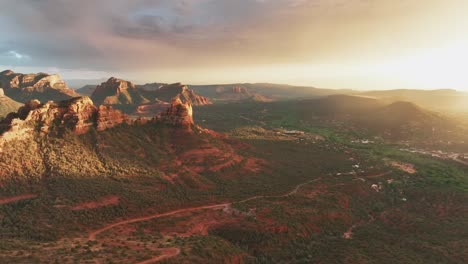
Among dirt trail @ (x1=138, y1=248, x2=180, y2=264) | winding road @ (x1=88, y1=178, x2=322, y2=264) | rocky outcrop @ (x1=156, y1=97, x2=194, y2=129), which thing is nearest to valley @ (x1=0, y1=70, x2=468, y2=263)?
dirt trail @ (x1=138, y1=248, x2=180, y2=264)

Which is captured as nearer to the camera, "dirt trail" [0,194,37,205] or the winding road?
the winding road

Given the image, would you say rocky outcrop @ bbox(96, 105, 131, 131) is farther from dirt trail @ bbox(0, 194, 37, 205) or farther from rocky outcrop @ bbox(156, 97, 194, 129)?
dirt trail @ bbox(0, 194, 37, 205)

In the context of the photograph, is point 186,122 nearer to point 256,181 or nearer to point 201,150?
point 201,150

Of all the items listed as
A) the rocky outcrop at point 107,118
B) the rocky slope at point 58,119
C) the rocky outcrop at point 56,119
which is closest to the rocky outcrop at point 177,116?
the rocky slope at point 58,119

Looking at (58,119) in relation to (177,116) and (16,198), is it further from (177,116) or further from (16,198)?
(177,116)

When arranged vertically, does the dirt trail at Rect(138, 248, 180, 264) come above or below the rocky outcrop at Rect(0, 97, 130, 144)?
below

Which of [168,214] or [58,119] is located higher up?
[58,119]

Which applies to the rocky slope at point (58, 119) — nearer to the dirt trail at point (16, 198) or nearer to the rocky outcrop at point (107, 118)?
the rocky outcrop at point (107, 118)

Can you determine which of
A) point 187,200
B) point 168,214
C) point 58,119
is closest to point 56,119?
point 58,119
